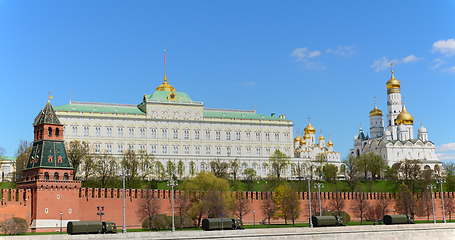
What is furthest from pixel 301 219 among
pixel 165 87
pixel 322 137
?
pixel 322 137

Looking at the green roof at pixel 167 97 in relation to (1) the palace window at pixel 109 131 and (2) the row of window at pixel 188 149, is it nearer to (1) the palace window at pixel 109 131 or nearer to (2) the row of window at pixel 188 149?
(2) the row of window at pixel 188 149

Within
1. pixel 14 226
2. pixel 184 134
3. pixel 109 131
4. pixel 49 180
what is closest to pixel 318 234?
pixel 14 226

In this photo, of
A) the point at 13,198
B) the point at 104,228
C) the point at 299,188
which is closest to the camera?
the point at 104,228

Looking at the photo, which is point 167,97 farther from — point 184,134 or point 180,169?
point 180,169

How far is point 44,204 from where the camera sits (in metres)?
54.9

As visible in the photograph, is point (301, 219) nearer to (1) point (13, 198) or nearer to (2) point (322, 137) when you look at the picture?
(1) point (13, 198)

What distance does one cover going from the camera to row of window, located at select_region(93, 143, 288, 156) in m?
108

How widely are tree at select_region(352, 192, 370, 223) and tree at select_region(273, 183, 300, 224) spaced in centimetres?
852

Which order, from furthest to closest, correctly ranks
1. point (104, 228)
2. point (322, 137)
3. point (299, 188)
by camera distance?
point (322, 137), point (299, 188), point (104, 228)

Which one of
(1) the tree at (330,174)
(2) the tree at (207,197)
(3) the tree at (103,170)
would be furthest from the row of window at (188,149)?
(2) the tree at (207,197)

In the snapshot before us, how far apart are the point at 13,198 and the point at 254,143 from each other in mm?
68163

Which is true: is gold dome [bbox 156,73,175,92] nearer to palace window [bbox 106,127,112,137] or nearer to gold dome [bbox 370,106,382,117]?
palace window [bbox 106,127,112,137]

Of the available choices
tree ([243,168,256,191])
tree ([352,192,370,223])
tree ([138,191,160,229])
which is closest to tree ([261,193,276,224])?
tree ([352,192,370,223])

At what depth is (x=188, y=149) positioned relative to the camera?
374ft
